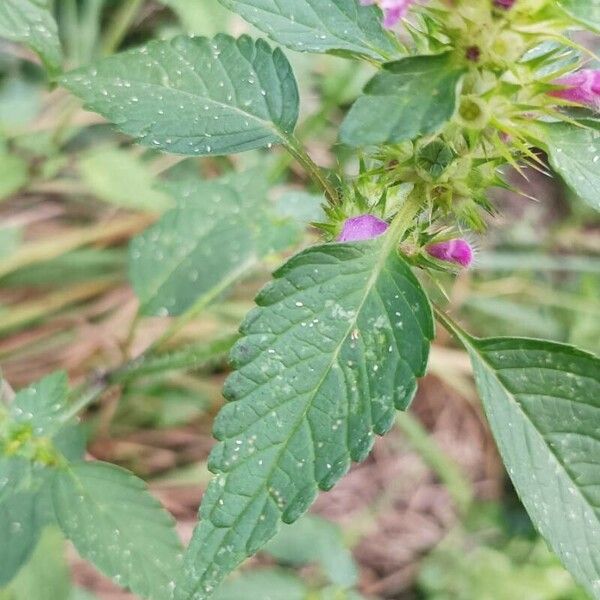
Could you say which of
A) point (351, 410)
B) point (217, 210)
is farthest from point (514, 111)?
point (217, 210)

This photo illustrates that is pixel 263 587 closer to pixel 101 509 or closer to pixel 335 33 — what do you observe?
pixel 101 509

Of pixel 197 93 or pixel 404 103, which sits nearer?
pixel 404 103

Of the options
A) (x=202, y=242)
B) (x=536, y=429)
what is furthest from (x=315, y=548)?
(x=536, y=429)

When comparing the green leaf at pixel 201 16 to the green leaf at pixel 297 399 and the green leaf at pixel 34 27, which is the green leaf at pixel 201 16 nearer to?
the green leaf at pixel 34 27

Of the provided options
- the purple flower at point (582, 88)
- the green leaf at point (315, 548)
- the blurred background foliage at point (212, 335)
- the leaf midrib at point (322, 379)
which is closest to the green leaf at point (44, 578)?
the blurred background foliage at point (212, 335)

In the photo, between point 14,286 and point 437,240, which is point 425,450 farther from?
point 437,240
